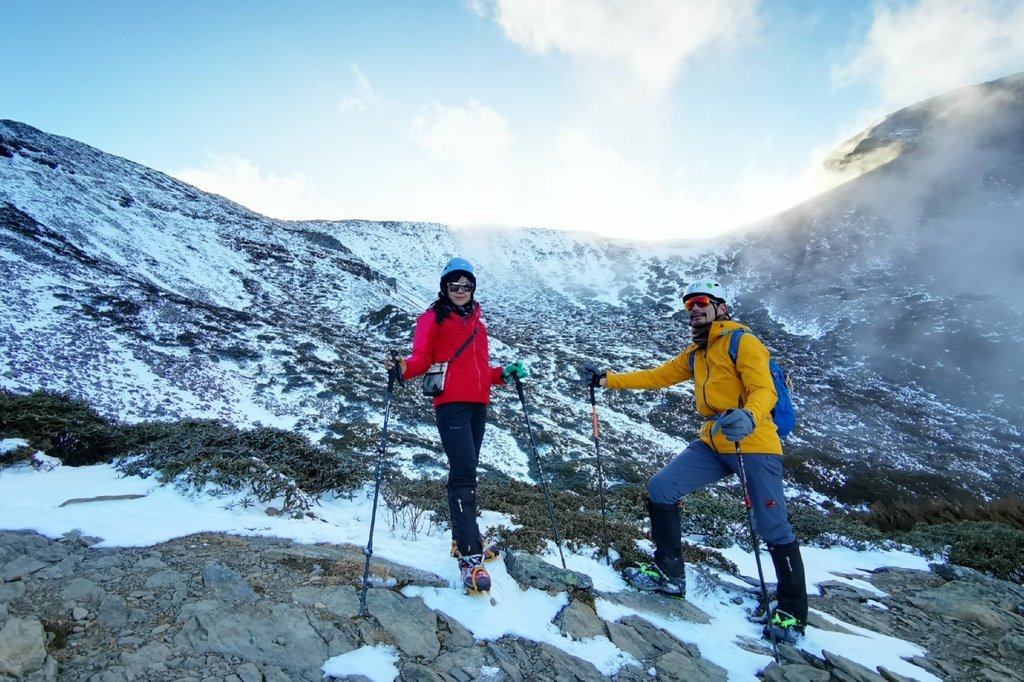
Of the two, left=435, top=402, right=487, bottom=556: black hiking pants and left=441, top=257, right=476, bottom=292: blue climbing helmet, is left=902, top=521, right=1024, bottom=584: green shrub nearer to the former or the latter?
left=435, top=402, right=487, bottom=556: black hiking pants

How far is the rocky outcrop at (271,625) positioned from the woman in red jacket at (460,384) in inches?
19.8

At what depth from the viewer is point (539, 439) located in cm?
1709

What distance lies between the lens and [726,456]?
482 centimetres

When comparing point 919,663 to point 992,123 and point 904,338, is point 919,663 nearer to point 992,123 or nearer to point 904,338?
point 904,338

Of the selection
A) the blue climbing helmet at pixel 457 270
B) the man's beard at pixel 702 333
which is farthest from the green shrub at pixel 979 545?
the blue climbing helmet at pixel 457 270

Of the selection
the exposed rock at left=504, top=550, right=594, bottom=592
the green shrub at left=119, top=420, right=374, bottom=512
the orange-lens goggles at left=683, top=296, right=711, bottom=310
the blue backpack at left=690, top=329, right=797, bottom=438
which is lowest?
the exposed rock at left=504, top=550, right=594, bottom=592

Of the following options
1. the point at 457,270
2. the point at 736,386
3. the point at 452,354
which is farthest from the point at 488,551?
the point at 736,386

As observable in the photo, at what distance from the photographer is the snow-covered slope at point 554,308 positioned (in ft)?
53.2

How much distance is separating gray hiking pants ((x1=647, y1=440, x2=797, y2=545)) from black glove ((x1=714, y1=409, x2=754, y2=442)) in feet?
2.06

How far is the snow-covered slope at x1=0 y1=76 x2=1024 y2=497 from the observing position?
16219 mm

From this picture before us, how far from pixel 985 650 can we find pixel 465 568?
543cm

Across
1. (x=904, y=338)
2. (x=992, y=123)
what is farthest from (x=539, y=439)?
(x=992, y=123)

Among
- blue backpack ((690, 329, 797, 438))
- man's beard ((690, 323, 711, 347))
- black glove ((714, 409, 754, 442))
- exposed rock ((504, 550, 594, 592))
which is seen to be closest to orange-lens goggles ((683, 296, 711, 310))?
man's beard ((690, 323, 711, 347))

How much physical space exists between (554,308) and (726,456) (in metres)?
46.5
